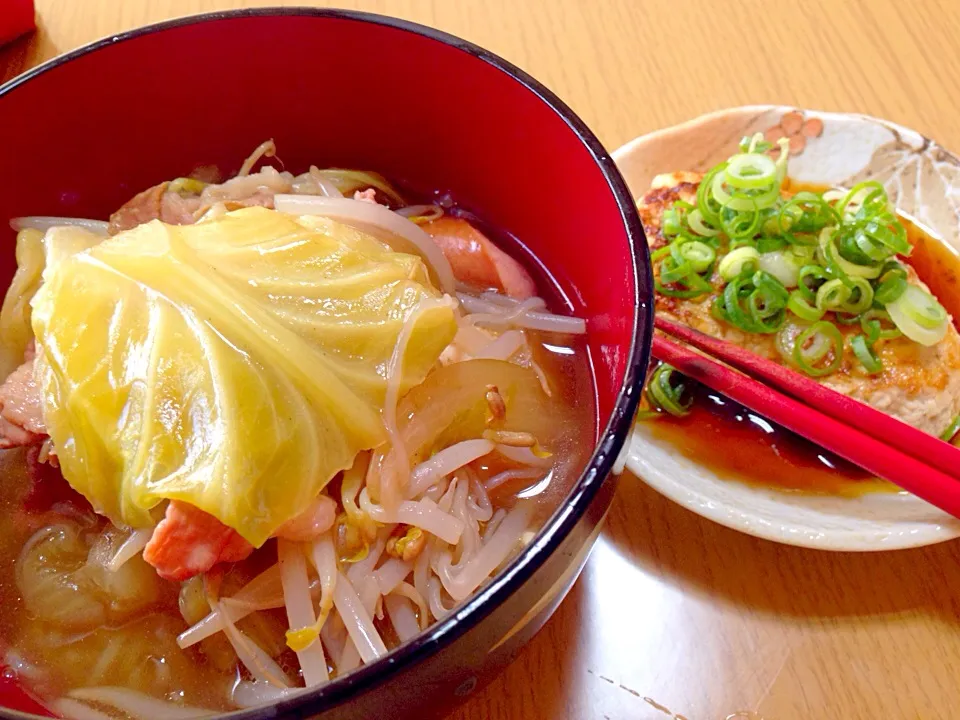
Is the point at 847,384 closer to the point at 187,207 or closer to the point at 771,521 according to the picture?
the point at 771,521

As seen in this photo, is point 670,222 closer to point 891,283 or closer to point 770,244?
point 770,244

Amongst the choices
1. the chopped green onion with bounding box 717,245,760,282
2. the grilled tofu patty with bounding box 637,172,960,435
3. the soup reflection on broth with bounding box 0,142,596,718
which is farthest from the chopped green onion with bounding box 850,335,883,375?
the soup reflection on broth with bounding box 0,142,596,718

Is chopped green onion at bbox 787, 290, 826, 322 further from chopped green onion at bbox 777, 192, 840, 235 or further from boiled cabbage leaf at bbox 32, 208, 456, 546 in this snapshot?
boiled cabbage leaf at bbox 32, 208, 456, 546

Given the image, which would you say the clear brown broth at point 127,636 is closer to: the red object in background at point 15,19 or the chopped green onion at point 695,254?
the chopped green onion at point 695,254

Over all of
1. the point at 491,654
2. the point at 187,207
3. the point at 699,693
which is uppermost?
the point at 187,207

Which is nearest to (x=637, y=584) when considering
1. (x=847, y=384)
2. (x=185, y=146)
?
(x=847, y=384)

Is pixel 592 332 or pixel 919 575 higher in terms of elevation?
pixel 592 332

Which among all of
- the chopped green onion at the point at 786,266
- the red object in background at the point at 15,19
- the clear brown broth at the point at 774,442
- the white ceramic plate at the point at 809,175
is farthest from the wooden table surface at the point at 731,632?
the red object in background at the point at 15,19
